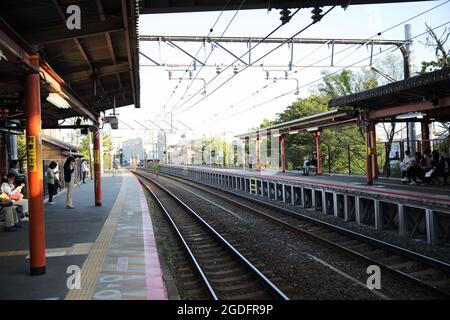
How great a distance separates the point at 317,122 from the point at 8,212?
14986 mm

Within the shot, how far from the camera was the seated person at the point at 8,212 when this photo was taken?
31.2 ft

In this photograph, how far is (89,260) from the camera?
7.07m

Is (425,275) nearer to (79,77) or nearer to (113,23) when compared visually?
(113,23)

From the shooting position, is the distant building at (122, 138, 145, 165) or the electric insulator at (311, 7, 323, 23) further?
the distant building at (122, 138, 145, 165)

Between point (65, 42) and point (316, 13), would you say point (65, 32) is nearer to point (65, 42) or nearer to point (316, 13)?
→ point (65, 42)

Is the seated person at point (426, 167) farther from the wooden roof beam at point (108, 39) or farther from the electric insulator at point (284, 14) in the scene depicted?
the wooden roof beam at point (108, 39)

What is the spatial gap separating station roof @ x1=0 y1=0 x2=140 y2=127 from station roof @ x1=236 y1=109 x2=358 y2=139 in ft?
32.2

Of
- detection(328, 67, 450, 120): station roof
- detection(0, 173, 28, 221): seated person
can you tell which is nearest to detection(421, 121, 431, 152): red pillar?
detection(328, 67, 450, 120): station roof

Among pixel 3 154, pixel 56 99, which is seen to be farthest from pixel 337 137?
pixel 56 99

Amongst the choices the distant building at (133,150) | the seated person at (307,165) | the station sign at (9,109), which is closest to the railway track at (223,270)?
the station sign at (9,109)

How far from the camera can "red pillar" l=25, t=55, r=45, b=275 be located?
19.8 ft

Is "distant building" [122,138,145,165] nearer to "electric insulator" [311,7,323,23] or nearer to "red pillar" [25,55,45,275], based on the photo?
"electric insulator" [311,7,323,23]

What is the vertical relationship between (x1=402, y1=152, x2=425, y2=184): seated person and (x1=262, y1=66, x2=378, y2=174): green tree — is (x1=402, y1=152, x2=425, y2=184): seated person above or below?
below
